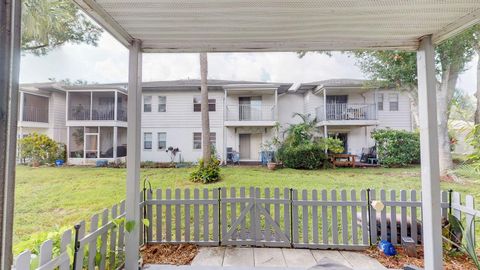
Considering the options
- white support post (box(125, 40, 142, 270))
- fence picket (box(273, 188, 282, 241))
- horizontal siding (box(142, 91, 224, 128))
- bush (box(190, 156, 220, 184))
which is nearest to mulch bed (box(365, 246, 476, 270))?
fence picket (box(273, 188, 282, 241))

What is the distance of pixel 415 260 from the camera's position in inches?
116

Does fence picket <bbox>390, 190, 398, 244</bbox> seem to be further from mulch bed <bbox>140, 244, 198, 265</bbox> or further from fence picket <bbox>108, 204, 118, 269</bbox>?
fence picket <bbox>108, 204, 118, 269</bbox>

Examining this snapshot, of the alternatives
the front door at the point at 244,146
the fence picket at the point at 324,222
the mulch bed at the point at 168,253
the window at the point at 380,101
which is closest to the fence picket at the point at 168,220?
the mulch bed at the point at 168,253

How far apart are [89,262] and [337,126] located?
13.7 meters

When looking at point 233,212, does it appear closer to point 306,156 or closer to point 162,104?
point 306,156

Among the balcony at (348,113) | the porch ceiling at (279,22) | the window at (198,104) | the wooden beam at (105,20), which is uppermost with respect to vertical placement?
the window at (198,104)

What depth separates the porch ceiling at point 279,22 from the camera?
1.89 meters

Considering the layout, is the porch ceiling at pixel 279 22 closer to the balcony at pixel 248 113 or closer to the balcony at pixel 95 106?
the balcony at pixel 248 113

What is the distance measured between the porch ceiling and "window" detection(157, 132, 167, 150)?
12.1 metres

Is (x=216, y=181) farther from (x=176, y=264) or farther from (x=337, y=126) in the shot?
(x=337, y=126)

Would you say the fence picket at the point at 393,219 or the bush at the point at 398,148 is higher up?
the bush at the point at 398,148

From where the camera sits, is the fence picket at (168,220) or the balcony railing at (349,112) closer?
the fence picket at (168,220)

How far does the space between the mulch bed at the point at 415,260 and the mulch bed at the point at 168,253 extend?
7.94 ft

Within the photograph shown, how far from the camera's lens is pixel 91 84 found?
1269 centimetres
